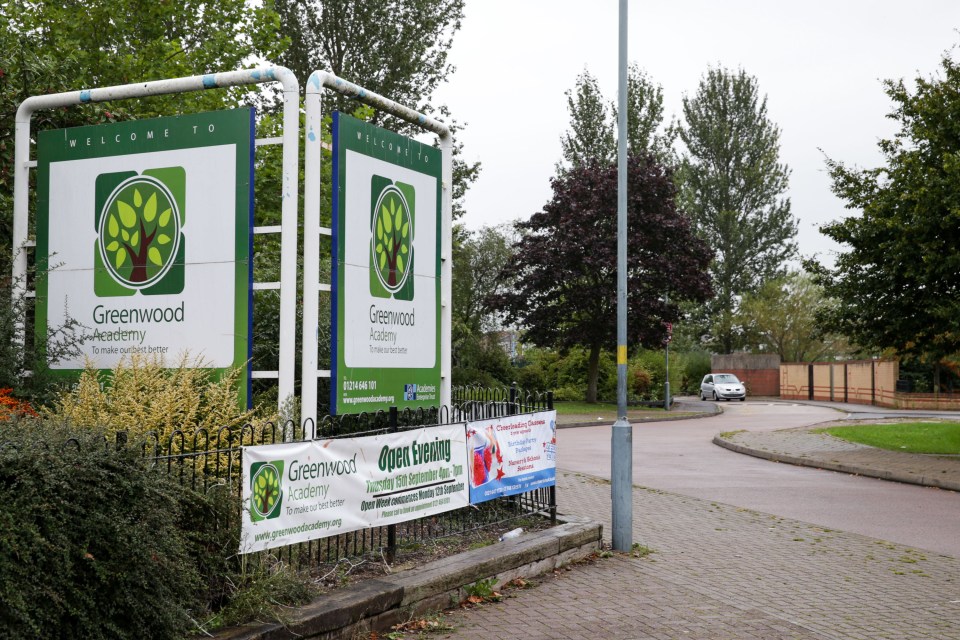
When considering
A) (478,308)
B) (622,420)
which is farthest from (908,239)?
(478,308)

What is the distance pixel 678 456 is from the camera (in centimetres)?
1952

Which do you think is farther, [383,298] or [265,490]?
[383,298]

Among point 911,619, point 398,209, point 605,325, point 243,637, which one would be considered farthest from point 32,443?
point 605,325

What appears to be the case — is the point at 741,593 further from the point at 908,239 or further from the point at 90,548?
the point at 908,239

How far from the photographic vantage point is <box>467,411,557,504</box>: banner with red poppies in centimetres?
831

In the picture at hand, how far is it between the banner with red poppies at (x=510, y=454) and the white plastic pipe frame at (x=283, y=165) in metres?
1.78

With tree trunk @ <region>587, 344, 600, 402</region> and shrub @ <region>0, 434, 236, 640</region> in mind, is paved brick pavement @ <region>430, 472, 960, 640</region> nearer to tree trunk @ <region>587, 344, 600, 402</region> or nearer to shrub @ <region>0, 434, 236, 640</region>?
shrub @ <region>0, 434, 236, 640</region>

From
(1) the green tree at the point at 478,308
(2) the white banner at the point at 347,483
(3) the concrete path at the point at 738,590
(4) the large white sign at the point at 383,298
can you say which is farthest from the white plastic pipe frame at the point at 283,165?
(1) the green tree at the point at 478,308

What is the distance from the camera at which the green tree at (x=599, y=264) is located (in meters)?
38.3

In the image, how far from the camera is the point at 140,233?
808 cm

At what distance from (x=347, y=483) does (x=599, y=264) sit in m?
32.3

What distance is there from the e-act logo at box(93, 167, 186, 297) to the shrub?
335 cm

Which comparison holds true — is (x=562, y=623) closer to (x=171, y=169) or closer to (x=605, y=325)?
(x=171, y=169)

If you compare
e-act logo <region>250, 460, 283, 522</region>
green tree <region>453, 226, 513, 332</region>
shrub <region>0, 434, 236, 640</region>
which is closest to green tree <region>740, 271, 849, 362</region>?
green tree <region>453, 226, 513, 332</region>
